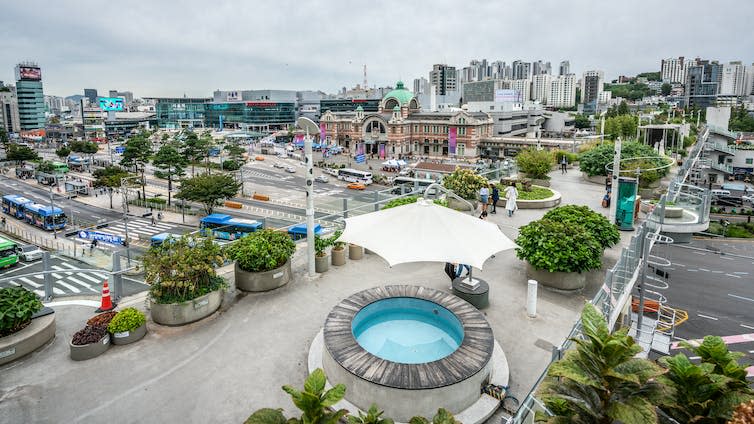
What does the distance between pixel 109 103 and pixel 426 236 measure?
162914 mm

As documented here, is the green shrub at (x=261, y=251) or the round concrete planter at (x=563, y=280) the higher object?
the green shrub at (x=261, y=251)

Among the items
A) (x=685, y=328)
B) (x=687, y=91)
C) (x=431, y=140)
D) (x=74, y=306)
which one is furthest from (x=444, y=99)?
(x=74, y=306)

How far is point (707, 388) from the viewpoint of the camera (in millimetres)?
5844

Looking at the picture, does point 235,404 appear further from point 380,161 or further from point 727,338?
point 380,161

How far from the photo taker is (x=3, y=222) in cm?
4509

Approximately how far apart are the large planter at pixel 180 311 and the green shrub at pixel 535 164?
23.3m

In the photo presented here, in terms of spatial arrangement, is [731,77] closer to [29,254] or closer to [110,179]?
[110,179]

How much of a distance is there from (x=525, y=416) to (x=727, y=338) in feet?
73.8

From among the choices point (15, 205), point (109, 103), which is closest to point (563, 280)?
point (15, 205)

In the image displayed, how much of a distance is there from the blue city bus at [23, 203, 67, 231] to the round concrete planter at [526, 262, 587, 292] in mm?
48056

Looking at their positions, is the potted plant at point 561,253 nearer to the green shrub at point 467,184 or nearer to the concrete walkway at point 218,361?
the concrete walkway at point 218,361

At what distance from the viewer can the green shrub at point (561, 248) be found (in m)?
12.5

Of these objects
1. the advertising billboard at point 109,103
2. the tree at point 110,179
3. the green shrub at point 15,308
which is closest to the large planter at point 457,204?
the green shrub at point 15,308

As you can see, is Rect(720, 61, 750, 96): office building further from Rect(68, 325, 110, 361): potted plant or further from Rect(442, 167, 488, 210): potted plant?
Rect(68, 325, 110, 361): potted plant
